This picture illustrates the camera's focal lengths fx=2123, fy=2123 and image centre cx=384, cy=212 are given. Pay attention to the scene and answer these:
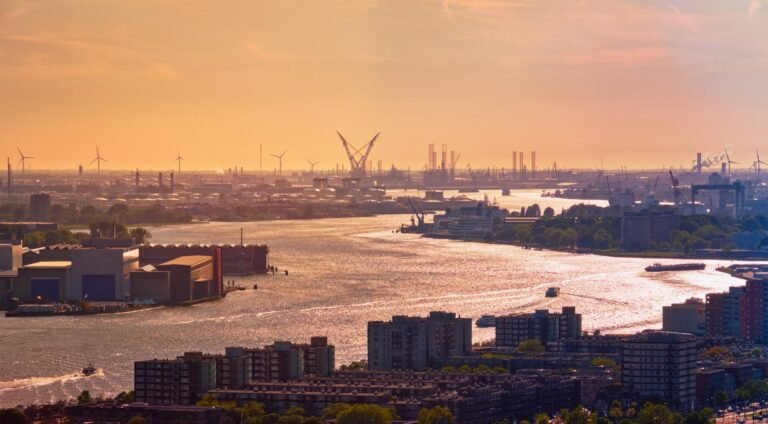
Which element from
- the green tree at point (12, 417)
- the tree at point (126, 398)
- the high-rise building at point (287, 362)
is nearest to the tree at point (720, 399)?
the high-rise building at point (287, 362)

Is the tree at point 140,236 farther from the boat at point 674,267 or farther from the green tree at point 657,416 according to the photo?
the green tree at point 657,416

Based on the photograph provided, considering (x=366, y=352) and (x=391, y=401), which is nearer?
(x=391, y=401)

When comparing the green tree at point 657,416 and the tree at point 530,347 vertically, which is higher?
the tree at point 530,347

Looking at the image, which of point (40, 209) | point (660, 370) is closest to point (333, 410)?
point (660, 370)

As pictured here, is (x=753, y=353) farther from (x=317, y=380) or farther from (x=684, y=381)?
(x=317, y=380)

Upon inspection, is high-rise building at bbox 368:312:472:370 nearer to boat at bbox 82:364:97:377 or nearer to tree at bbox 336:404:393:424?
boat at bbox 82:364:97:377

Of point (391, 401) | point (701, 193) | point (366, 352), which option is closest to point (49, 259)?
point (366, 352)
